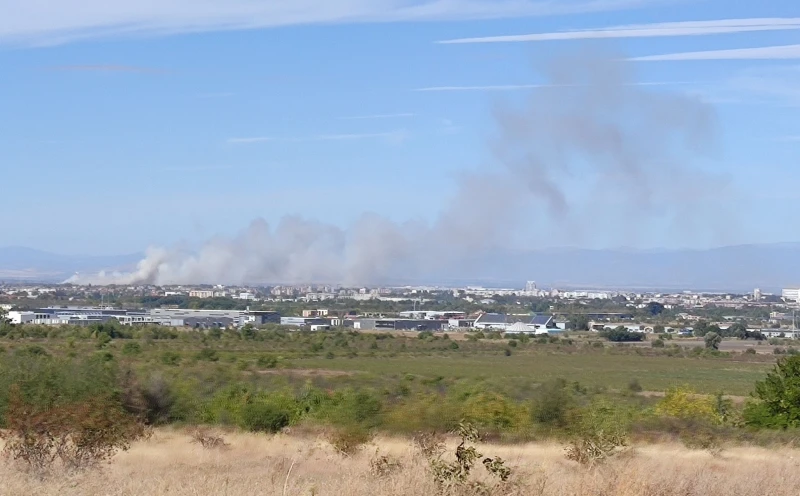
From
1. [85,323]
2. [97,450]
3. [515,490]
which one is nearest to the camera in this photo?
[515,490]

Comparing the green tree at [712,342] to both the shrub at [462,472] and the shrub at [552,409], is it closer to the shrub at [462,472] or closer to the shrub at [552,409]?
the shrub at [552,409]

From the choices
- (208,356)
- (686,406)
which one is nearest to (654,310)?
(208,356)

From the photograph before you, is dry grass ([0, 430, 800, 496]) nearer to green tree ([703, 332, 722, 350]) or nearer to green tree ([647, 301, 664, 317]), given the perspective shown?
green tree ([703, 332, 722, 350])

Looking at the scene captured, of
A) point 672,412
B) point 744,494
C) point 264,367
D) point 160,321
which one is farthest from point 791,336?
point 744,494

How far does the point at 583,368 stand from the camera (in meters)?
65.9

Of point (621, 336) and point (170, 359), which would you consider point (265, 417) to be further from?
point (621, 336)

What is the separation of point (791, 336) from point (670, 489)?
11276 centimetres

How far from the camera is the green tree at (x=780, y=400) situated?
77.5 feet

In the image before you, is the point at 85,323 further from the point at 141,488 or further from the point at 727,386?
the point at 141,488

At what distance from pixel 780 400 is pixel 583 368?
42098 mm

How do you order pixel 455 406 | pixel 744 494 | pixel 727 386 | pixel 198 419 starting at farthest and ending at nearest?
pixel 727 386, pixel 198 419, pixel 455 406, pixel 744 494

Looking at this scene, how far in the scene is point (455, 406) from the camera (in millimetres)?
20656

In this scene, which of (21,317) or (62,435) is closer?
(62,435)

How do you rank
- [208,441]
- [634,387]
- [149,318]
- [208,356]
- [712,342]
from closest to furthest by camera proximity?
[208,441] < [634,387] < [208,356] < [712,342] < [149,318]
